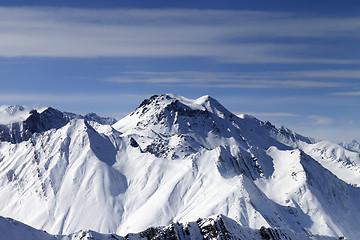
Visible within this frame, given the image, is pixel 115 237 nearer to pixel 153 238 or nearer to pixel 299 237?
pixel 153 238

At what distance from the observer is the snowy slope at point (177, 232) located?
109 metres

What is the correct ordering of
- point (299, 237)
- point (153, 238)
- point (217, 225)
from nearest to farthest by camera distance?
point (153, 238) → point (217, 225) → point (299, 237)

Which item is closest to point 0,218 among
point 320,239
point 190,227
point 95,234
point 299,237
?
point 95,234

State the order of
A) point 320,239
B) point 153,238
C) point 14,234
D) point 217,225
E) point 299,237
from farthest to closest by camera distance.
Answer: point 320,239
point 299,237
point 217,225
point 153,238
point 14,234

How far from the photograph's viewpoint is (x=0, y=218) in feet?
354

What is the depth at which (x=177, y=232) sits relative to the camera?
388 feet

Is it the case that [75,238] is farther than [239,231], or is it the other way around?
[239,231]

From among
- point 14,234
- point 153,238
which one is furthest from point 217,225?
point 14,234

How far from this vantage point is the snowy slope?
10888cm

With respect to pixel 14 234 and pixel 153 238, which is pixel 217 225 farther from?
pixel 14 234

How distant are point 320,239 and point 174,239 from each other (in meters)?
75.3

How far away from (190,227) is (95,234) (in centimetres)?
2707

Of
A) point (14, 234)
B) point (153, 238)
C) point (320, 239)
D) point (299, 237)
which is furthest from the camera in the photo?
point (320, 239)

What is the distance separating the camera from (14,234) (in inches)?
4240
